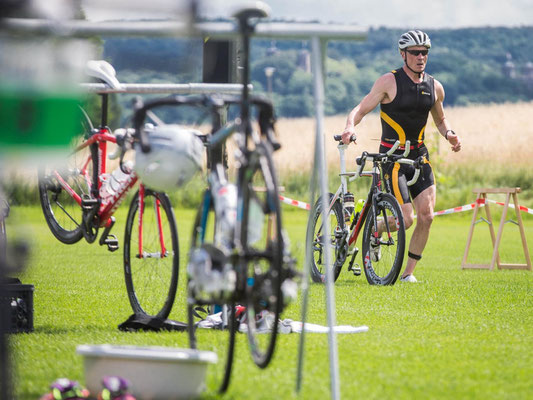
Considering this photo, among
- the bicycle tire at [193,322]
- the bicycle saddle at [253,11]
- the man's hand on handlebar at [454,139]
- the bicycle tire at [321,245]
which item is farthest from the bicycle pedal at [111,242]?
the man's hand on handlebar at [454,139]

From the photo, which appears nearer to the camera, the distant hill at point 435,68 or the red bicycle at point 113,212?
the red bicycle at point 113,212

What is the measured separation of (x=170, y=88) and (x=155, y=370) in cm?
277

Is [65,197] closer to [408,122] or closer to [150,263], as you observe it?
[150,263]

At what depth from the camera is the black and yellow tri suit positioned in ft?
31.8

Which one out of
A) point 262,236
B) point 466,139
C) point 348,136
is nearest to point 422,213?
point 348,136

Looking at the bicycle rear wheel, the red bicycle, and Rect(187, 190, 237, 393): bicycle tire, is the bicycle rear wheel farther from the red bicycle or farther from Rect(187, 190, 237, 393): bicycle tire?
Rect(187, 190, 237, 393): bicycle tire

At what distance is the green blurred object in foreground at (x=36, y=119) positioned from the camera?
3.41 metres

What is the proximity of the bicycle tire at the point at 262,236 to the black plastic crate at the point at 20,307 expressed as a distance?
2.24m

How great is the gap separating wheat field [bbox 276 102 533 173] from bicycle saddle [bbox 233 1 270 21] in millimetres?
21995

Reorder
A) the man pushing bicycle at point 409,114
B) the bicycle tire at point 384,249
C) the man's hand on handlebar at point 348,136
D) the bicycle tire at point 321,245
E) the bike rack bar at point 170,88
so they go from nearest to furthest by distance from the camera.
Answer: the bike rack bar at point 170,88 → the man's hand on handlebar at point 348,136 → the bicycle tire at point 384,249 → the man pushing bicycle at point 409,114 → the bicycle tire at point 321,245

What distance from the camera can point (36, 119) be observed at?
344 centimetres

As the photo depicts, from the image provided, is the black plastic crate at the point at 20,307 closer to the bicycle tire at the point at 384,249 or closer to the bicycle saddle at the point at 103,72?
the bicycle saddle at the point at 103,72

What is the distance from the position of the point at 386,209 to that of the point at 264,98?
527 cm

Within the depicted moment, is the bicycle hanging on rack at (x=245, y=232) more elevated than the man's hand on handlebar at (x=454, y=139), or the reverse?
the man's hand on handlebar at (x=454, y=139)
